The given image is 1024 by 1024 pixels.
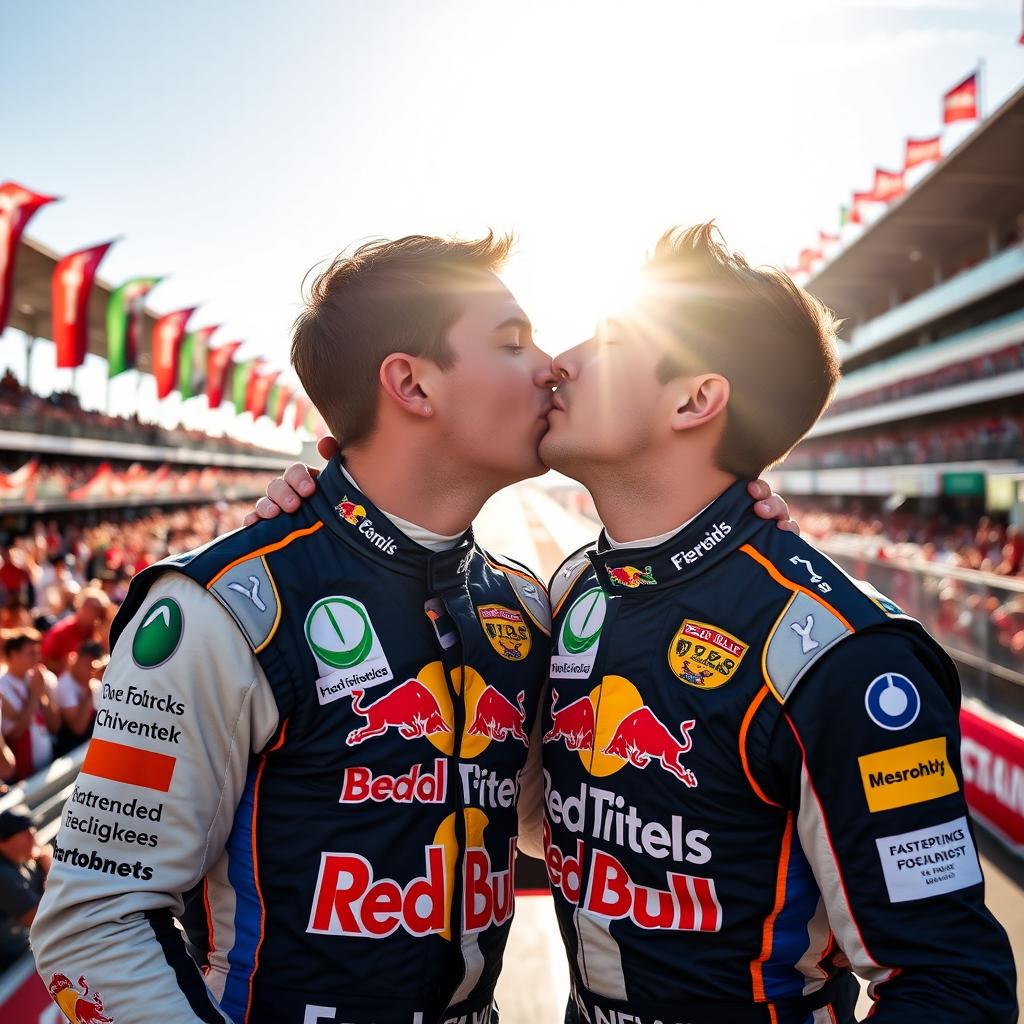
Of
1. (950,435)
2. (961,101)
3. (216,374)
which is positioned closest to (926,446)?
(950,435)

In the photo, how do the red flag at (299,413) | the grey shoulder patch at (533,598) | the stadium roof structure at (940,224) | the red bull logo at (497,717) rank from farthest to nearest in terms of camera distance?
the red flag at (299,413), the stadium roof structure at (940,224), the grey shoulder patch at (533,598), the red bull logo at (497,717)

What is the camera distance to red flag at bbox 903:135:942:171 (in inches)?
1150

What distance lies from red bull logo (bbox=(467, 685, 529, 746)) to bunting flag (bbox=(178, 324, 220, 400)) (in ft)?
106

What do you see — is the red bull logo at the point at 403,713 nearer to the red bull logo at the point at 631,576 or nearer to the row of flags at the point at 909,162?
the red bull logo at the point at 631,576

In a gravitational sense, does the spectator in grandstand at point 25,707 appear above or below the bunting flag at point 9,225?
below

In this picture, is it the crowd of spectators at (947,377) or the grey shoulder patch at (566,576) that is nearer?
the grey shoulder patch at (566,576)

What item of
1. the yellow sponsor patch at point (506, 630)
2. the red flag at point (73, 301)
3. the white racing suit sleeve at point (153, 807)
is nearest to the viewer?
the white racing suit sleeve at point (153, 807)

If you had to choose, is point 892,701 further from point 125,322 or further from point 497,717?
point 125,322

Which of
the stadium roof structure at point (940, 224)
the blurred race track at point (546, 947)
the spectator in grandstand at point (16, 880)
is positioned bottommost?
the blurred race track at point (546, 947)

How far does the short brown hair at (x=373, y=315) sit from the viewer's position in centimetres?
203

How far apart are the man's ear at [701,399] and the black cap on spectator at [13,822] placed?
3595mm

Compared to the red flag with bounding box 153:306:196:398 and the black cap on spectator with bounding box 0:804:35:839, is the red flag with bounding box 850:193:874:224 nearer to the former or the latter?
the red flag with bounding box 153:306:196:398

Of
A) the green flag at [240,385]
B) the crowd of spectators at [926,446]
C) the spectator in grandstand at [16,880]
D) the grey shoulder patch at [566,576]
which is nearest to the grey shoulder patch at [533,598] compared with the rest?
the grey shoulder patch at [566,576]

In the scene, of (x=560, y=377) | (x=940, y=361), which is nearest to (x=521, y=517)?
(x=940, y=361)
